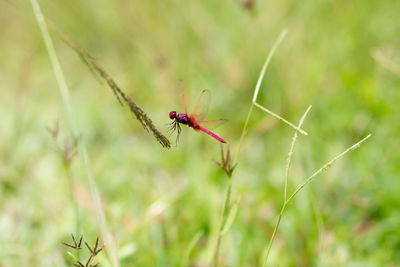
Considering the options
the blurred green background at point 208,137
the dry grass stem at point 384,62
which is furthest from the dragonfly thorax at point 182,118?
the dry grass stem at point 384,62

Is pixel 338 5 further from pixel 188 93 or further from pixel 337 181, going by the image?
pixel 337 181

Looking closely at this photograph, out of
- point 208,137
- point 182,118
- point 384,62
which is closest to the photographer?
point 182,118

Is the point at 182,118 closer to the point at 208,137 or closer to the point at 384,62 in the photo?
the point at 384,62

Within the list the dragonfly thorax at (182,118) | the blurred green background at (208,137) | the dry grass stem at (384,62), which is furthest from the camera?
the blurred green background at (208,137)

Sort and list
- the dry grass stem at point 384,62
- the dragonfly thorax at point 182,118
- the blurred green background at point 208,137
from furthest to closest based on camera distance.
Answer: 1. the blurred green background at point 208,137
2. the dry grass stem at point 384,62
3. the dragonfly thorax at point 182,118

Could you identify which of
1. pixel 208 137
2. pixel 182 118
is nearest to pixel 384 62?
pixel 182 118

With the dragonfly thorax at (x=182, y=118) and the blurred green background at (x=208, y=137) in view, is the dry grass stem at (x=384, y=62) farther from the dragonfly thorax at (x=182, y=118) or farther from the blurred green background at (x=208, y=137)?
the dragonfly thorax at (x=182, y=118)

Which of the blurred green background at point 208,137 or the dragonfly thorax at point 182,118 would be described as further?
the blurred green background at point 208,137

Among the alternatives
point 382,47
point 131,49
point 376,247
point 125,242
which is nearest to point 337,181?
point 376,247

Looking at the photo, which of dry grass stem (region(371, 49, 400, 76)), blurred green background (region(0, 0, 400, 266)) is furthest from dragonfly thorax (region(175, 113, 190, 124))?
dry grass stem (region(371, 49, 400, 76))

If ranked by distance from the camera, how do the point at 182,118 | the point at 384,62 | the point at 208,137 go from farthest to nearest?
the point at 208,137
the point at 384,62
the point at 182,118
